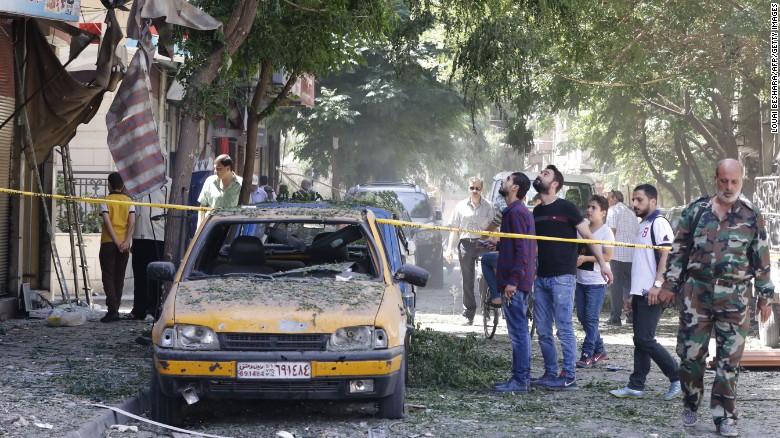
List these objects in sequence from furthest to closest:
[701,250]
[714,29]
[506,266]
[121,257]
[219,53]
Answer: [714,29]
[121,257]
[219,53]
[506,266]
[701,250]

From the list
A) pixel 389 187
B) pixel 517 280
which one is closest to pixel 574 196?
pixel 389 187

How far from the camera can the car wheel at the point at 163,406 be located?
7887 mm

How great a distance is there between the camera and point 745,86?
2505 centimetres

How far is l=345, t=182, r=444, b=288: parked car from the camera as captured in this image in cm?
2414

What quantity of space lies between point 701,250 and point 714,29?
1431 centimetres

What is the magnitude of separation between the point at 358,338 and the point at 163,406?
4.51ft

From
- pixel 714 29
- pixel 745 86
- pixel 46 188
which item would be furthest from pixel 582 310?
pixel 745 86

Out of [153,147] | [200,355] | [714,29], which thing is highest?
[714,29]

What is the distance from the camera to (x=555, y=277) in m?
10.0

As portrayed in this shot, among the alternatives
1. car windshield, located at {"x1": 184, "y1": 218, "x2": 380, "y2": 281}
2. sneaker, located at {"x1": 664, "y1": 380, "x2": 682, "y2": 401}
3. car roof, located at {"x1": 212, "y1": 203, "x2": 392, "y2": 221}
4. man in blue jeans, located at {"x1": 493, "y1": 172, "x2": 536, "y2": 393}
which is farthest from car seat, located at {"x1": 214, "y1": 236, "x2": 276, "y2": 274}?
sneaker, located at {"x1": 664, "y1": 380, "x2": 682, "y2": 401}

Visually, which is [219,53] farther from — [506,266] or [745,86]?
[745,86]

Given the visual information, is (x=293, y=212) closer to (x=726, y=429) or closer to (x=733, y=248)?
(x=733, y=248)

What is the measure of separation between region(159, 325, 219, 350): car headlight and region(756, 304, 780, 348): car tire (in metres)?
8.03

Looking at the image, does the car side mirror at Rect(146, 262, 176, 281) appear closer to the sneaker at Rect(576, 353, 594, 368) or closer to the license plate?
the license plate
